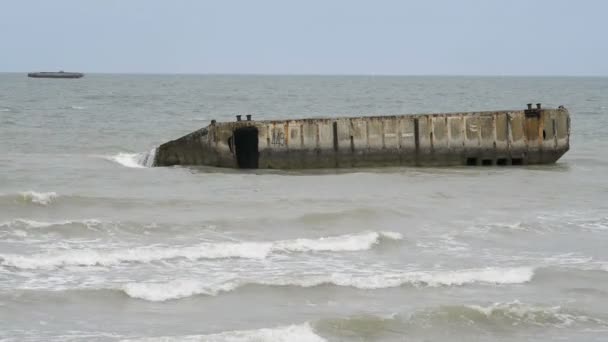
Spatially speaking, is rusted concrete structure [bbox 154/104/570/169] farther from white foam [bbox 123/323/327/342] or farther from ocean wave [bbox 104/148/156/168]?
white foam [bbox 123/323/327/342]

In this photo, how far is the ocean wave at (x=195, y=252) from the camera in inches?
535

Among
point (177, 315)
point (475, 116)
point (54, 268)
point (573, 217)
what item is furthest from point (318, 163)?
point (177, 315)

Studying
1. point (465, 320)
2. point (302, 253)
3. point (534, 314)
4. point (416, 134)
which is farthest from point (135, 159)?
point (534, 314)

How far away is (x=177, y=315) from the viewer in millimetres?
11086

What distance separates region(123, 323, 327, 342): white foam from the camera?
10.0m

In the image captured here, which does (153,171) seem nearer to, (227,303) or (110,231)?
(110,231)

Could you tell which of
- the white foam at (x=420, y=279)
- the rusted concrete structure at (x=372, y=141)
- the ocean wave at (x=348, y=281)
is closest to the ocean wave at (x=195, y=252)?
the ocean wave at (x=348, y=281)

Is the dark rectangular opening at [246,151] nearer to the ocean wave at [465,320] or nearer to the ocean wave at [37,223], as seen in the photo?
the ocean wave at [37,223]

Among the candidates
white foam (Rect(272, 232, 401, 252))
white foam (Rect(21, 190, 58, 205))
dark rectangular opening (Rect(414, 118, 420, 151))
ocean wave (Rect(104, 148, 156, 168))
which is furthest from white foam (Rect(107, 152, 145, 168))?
white foam (Rect(272, 232, 401, 252))

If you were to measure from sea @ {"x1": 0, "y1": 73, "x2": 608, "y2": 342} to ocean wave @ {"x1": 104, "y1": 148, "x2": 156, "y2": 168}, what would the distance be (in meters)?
0.27

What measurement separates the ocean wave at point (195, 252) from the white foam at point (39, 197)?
480cm

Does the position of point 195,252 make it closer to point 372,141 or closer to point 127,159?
point 372,141

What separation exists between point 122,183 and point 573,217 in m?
9.97

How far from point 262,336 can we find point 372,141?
1429 centimetres
